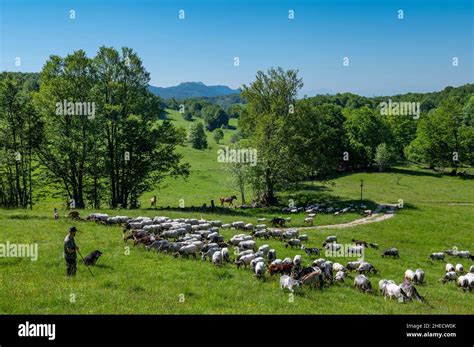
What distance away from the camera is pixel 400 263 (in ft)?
105

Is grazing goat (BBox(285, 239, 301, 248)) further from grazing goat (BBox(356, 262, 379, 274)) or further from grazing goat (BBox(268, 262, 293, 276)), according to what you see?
grazing goat (BBox(268, 262, 293, 276))

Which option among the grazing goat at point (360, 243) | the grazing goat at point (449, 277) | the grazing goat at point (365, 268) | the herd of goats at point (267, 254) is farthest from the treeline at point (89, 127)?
the grazing goat at point (449, 277)

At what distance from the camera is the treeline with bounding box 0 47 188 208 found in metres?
53.0

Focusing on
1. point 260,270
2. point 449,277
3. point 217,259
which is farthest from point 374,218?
point 260,270

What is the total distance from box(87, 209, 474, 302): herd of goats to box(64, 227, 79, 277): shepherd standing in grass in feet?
22.9

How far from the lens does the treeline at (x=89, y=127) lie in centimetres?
5300

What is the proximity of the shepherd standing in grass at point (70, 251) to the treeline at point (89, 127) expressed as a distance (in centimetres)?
3366

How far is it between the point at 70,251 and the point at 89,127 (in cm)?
3544

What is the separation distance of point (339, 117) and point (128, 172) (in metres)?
79.8

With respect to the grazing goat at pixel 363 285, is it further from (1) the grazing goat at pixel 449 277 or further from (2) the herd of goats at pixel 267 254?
(1) the grazing goat at pixel 449 277

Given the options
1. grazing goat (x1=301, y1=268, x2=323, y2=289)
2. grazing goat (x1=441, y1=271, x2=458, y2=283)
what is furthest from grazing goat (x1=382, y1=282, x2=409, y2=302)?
grazing goat (x1=441, y1=271, x2=458, y2=283)

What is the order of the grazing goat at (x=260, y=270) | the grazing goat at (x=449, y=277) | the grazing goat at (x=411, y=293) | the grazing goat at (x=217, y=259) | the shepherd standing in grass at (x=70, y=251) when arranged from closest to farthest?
1. the shepherd standing in grass at (x=70, y=251)
2. the grazing goat at (x=411, y=293)
3. the grazing goat at (x=260, y=270)
4. the grazing goat at (x=217, y=259)
5. the grazing goat at (x=449, y=277)
